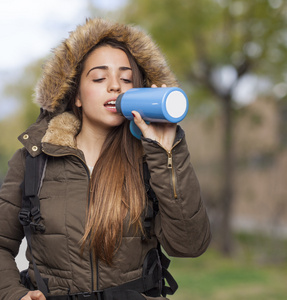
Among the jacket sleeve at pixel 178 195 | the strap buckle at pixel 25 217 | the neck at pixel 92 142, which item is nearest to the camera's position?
the jacket sleeve at pixel 178 195

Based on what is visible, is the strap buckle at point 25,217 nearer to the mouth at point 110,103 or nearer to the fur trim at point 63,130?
the fur trim at point 63,130

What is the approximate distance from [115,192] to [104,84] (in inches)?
20.2

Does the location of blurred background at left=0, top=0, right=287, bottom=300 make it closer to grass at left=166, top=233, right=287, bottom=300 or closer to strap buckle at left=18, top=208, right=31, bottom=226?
grass at left=166, top=233, right=287, bottom=300

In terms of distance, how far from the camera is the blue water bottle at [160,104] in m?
1.82

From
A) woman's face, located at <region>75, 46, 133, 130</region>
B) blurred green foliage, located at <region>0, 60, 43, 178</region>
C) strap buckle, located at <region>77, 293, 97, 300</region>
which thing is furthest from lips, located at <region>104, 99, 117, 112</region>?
blurred green foliage, located at <region>0, 60, 43, 178</region>

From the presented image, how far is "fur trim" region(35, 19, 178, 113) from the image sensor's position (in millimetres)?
2309

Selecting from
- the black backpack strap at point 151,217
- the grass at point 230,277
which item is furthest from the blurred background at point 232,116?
the black backpack strap at point 151,217

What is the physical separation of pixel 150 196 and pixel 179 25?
317 inches

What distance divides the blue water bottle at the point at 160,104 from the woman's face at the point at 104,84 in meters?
0.21

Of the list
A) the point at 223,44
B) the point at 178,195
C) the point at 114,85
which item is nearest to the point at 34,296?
the point at 178,195

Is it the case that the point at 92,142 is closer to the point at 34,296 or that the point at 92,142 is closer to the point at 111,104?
the point at 111,104

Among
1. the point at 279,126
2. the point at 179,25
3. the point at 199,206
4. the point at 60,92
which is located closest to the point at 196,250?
the point at 199,206

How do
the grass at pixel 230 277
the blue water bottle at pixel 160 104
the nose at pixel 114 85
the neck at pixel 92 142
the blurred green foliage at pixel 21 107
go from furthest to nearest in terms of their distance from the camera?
the blurred green foliage at pixel 21 107 < the grass at pixel 230 277 < the neck at pixel 92 142 < the nose at pixel 114 85 < the blue water bottle at pixel 160 104

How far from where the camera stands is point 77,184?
2.10 m
